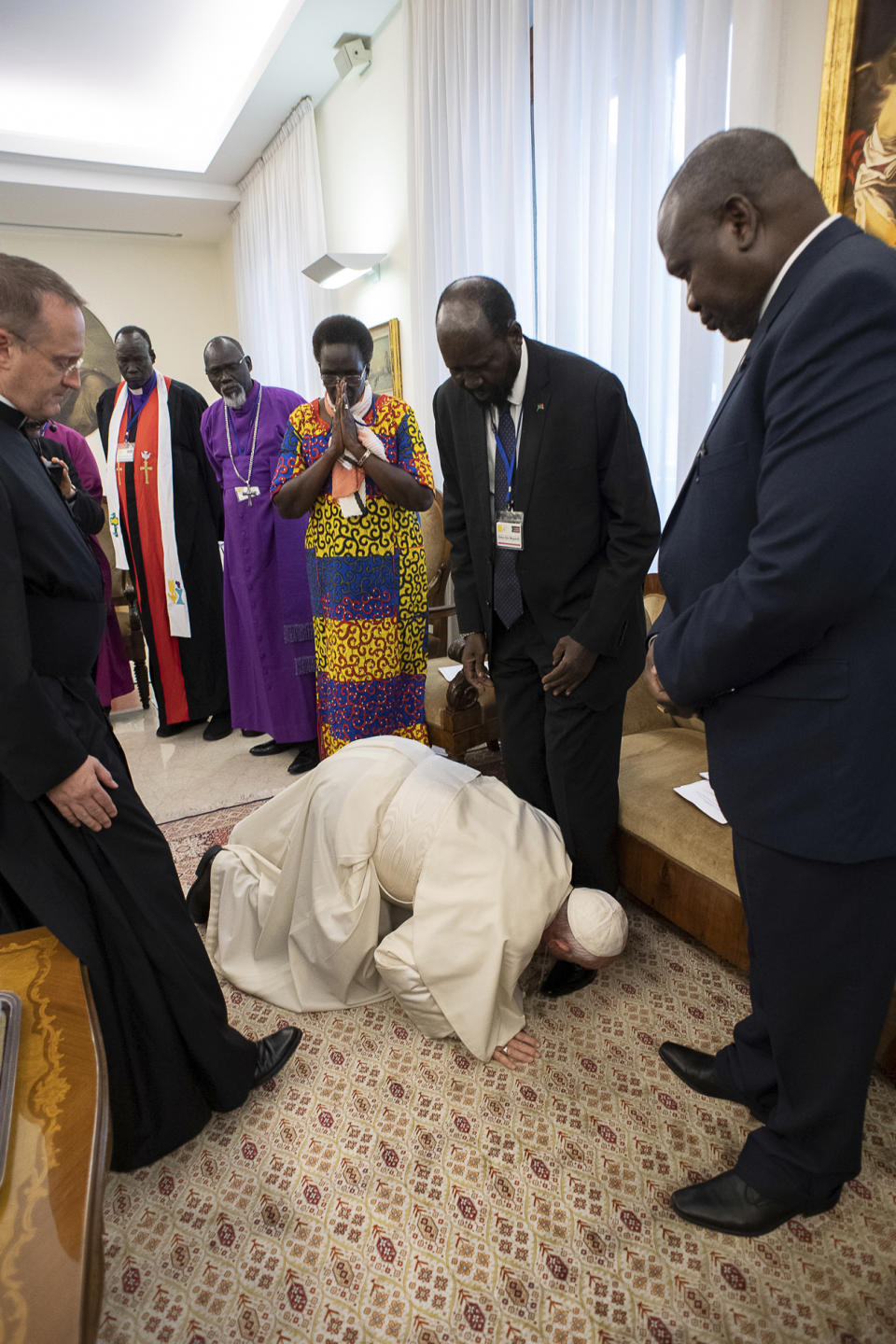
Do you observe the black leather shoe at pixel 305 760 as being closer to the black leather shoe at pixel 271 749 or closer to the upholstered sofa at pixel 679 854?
the black leather shoe at pixel 271 749

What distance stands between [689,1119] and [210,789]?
2.50 metres

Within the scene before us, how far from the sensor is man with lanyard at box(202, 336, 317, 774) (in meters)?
3.30

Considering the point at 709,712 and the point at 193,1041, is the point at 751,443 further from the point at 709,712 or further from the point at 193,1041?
the point at 193,1041

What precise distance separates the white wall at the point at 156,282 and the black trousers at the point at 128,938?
7.33 metres

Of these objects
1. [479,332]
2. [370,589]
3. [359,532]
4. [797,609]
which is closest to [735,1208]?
[797,609]

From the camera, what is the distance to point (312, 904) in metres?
1.88

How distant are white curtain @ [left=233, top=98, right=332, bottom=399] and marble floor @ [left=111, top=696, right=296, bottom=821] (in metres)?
3.13

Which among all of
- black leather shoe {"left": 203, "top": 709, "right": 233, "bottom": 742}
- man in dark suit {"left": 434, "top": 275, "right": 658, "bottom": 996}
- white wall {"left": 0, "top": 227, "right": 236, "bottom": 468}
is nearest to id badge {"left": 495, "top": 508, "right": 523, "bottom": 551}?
man in dark suit {"left": 434, "top": 275, "right": 658, "bottom": 996}

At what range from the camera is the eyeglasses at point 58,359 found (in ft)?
3.84

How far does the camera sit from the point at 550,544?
5.90 ft

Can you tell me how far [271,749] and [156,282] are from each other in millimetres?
6148

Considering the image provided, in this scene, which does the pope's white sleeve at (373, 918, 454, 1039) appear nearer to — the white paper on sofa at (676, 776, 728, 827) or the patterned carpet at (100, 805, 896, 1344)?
→ the patterned carpet at (100, 805, 896, 1344)

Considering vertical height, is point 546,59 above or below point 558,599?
above

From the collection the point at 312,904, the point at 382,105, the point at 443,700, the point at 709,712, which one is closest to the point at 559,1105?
the point at 312,904
